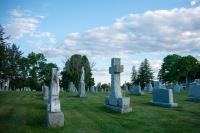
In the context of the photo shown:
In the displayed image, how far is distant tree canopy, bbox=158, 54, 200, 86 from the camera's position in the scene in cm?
7944

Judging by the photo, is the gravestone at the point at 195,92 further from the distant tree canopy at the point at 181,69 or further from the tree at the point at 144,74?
the tree at the point at 144,74

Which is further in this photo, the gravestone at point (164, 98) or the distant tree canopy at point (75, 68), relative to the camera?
the distant tree canopy at point (75, 68)

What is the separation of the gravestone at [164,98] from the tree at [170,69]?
64733 millimetres

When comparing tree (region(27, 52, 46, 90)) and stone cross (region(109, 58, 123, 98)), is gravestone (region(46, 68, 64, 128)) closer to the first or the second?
stone cross (region(109, 58, 123, 98))

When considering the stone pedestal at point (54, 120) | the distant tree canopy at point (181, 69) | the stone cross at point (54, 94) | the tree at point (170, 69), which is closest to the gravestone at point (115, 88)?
the stone cross at point (54, 94)

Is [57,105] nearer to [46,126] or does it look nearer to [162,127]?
[46,126]

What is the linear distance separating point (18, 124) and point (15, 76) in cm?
2998

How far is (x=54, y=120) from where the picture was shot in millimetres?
11898

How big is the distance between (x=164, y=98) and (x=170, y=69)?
72267 mm

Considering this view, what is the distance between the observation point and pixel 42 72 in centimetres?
8250

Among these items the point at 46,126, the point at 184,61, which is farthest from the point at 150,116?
the point at 184,61

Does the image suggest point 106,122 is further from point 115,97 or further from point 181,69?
point 181,69

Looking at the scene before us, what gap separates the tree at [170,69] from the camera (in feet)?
275

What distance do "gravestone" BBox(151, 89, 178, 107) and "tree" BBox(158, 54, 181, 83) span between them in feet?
212
